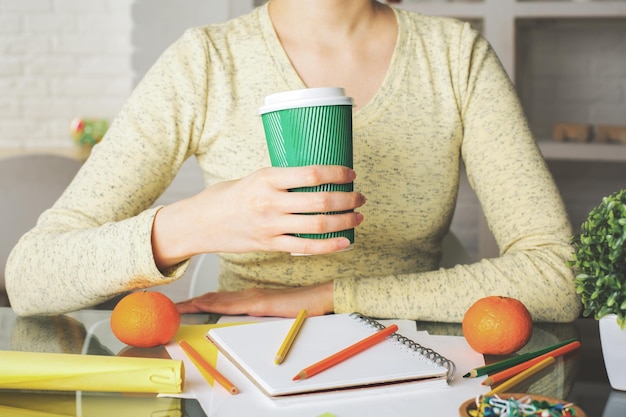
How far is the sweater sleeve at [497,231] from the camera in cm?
105

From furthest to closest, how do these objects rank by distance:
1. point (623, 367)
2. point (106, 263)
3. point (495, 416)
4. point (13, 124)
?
point (13, 124) → point (106, 263) → point (623, 367) → point (495, 416)

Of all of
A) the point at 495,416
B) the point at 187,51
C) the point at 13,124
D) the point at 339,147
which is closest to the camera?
the point at 495,416

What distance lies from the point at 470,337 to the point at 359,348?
145 mm

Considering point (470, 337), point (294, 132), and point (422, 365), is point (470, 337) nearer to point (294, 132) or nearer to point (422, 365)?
point (422, 365)

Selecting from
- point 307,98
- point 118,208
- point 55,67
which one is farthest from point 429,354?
point 55,67

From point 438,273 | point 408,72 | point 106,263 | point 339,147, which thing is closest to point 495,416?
point 339,147

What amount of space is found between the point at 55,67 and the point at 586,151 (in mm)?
2723

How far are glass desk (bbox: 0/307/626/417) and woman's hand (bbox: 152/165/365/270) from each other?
0.13m

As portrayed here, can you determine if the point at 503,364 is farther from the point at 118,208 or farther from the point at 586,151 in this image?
the point at 586,151

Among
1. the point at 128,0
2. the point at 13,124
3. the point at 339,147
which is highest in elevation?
the point at 128,0

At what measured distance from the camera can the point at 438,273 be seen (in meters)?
1.10

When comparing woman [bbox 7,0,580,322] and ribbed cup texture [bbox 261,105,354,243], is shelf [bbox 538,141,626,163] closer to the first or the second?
woman [bbox 7,0,580,322]

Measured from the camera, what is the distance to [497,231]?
1253 millimetres

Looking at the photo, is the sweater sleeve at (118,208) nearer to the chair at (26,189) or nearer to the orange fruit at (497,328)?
the orange fruit at (497,328)
